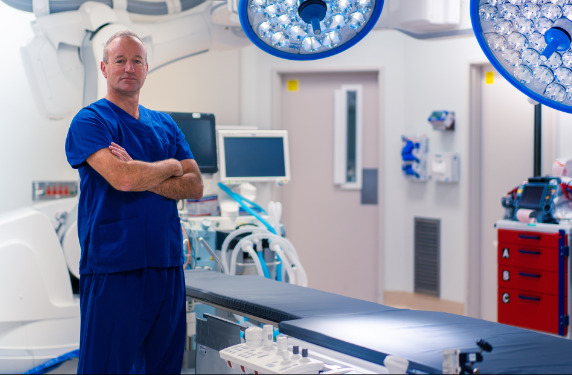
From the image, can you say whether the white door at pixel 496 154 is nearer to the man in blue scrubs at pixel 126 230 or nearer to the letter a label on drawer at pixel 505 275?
the letter a label on drawer at pixel 505 275

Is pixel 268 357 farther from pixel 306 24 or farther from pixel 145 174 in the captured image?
pixel 306 24

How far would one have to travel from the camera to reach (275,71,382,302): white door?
524cm

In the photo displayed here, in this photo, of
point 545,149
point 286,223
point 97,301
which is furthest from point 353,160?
point 97,301

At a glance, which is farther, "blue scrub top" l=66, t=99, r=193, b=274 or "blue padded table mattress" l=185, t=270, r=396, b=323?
"blue padded table mattress" l=185, t=270, r=396, b=323

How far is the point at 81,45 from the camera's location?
11.4 ft

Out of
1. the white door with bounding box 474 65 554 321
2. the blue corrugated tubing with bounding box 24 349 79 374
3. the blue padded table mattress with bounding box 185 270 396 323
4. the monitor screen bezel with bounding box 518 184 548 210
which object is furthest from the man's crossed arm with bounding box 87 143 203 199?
the white door with bounding box 474 65 554 321

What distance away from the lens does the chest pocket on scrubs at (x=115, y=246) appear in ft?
6.85

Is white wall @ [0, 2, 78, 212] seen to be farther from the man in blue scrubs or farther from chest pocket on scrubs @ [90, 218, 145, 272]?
chest pocket on scrubs @ [90, 218, 145, 272]

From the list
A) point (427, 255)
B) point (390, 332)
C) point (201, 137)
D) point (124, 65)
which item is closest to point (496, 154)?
point (427, 255)

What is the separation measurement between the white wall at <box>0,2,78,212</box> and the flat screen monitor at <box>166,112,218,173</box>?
0.74 metres

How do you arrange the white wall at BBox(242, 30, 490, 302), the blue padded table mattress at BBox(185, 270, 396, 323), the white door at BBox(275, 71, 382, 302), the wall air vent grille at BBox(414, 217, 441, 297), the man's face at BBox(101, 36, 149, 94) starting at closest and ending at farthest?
the man's face at BBox(101, 36, 149, 94)
the blue padded table mattress at BBox(185, 270, 396, 323)
the white wall at BBox(242, 30, 490, 302)
the wall air vent grille at BBox(414, 217, 441, 297)
the white door at BBox(275, 71, 382, 302)

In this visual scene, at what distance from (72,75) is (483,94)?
116 inches

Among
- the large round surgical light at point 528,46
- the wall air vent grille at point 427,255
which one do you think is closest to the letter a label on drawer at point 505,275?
the wall air vent grille at point 427,255

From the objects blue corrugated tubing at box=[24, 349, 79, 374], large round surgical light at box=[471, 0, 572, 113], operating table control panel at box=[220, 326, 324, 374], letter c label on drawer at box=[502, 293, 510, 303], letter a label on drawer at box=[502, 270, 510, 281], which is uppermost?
large round surgical light at box=[471, 0, 572, 113]
